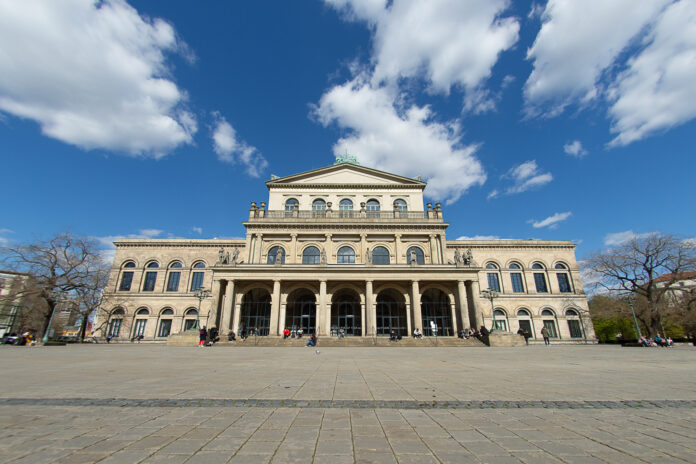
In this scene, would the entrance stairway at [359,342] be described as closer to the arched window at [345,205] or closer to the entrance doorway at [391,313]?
the entrance doorway at [391,313]

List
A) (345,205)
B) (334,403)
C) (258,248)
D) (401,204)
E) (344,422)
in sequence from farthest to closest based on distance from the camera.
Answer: (401,204) < (345,205) < (258,248) < (334,403) < (344,422)

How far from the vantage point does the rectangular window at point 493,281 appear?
34625mm

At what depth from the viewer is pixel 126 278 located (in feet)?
116

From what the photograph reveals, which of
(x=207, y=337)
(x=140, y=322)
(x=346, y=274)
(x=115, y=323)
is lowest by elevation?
(x=207, y=337)

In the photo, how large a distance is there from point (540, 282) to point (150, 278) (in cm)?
4578

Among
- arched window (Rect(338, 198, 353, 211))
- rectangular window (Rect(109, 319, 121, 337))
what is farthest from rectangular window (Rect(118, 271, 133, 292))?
arched window (Rect(338, 198, 353, 211))

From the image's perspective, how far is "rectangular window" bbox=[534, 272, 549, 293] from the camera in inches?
1367

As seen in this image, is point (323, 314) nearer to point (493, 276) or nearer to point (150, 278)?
point (493, 276)

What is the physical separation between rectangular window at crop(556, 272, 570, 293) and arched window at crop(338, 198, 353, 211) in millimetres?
25791

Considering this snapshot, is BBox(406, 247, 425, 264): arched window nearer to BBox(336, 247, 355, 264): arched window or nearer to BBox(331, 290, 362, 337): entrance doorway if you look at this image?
BBox(336, 247, 355, 264): arched window

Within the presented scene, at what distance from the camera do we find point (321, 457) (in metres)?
2.56

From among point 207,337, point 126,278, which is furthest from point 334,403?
point 126,278

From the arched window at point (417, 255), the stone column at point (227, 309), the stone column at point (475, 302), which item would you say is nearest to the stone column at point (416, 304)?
the stone column at point (475, 302)

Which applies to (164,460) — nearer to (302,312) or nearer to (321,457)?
(321,457)
